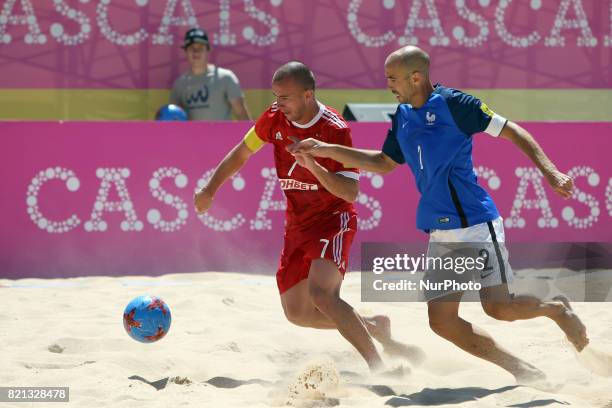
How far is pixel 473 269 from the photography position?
4523 millimetres

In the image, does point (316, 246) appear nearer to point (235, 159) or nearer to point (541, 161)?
point (235, 159)

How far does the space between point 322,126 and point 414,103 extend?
0.65 meters

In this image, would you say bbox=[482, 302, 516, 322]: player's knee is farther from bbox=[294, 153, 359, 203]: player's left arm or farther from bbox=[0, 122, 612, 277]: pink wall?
bbox=[0, 122, 612, 277]: pink wall

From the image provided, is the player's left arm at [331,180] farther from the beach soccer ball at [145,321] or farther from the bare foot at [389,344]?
the beach soccer ball at [145,321]

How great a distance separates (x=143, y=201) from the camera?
884 centimetres

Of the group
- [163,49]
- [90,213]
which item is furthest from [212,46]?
[90,213]

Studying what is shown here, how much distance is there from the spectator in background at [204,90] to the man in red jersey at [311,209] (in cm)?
491

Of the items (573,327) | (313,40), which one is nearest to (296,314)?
(573,327)

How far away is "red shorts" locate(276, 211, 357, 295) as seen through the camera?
5.10 meters

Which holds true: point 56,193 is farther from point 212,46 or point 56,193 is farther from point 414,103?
point 414,103

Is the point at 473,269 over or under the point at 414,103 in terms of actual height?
under

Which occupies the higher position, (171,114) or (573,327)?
(171,114)

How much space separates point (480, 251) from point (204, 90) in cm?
632

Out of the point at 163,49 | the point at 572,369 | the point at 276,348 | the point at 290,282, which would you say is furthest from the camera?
the point at 163,49
